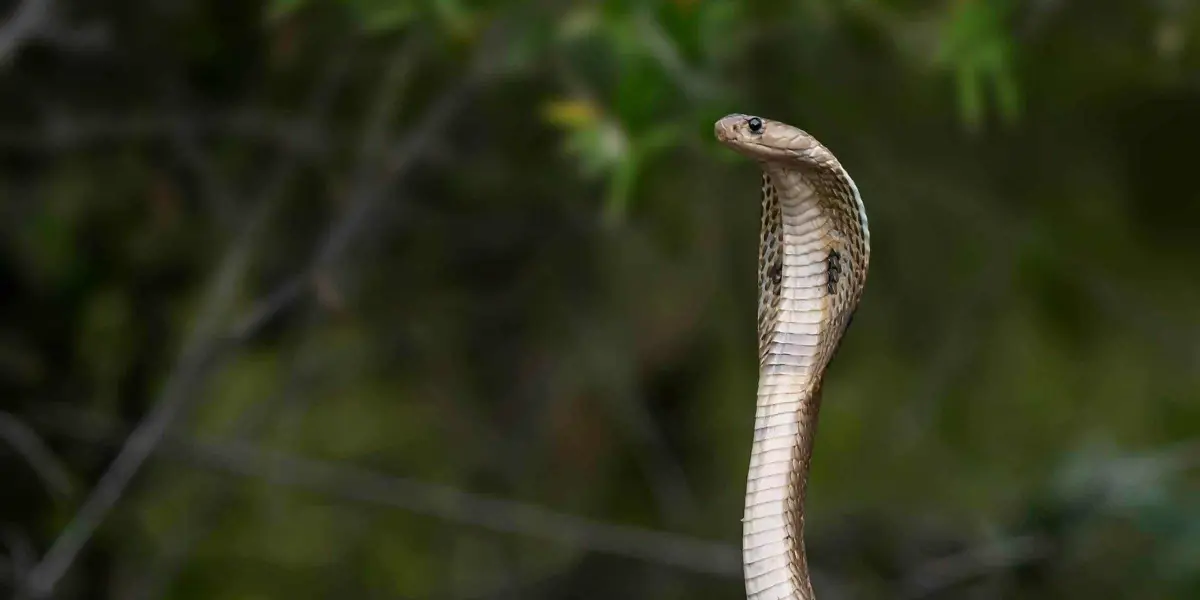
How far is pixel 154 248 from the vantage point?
128 inches

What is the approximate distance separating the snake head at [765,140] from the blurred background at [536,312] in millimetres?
1288

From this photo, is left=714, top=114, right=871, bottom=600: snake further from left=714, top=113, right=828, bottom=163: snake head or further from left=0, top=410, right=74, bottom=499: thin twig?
left=0, top=410, right=74, bottom=499: thin twig

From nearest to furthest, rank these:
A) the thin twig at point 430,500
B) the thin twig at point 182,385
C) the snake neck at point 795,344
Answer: the snake neck at point 795,344, the thin twig at point 182,385, the thin twig at point 430,500

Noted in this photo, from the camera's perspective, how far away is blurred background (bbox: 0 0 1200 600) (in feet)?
9.09

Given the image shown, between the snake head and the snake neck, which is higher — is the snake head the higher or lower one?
the higher one

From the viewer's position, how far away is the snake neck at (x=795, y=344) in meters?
0.98

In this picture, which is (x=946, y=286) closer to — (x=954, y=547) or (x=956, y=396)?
(x=956, y=396)

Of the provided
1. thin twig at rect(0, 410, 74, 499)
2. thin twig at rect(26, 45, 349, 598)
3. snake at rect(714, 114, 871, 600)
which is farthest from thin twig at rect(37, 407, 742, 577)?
snake at rect(714, 114, 871, 600)

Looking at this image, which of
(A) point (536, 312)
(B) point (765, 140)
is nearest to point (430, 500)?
(A) point (536, 312)

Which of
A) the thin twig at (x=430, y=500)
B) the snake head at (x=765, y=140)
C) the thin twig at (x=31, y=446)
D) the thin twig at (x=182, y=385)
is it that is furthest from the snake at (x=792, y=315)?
the thin twig at (x=430, y=500)

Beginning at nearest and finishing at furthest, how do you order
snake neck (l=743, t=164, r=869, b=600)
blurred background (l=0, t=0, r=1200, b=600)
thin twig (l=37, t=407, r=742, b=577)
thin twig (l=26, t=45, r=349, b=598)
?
snake neck (l=743, t=164, r=869, b=600)
blurred background (l=0, t=0, r=1200, b=600)
thin twig (l=26, t=45, r=349, b=598)
thin twig (l=37, t=407, r=742, b=577)

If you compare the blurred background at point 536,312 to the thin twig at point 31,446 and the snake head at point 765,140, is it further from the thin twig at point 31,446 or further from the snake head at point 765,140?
the snake head at point 765,140

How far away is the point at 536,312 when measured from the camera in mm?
3529

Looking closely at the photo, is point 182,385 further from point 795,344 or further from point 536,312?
point 795,344
